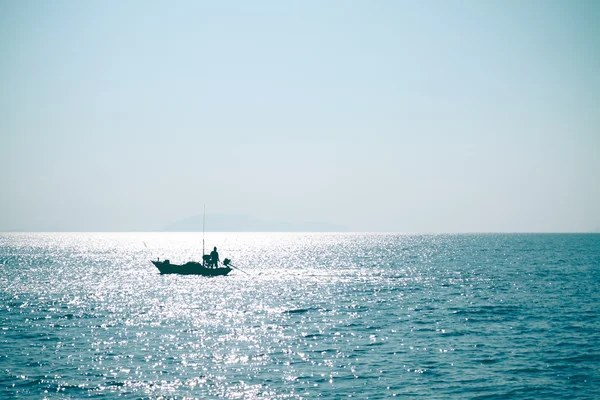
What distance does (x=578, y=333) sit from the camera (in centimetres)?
4256

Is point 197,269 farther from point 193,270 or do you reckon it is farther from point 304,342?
point 304,342

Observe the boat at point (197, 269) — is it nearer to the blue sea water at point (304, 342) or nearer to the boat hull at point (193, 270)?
the boat hull at point (193, 270)

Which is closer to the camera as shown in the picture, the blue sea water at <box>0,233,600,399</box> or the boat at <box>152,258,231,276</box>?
the blue sea water at <box>0,233,600,399</box>

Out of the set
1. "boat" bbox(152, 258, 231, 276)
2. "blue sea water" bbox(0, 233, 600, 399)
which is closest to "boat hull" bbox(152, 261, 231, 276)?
"boat" bbox(152, 258, 231, 276)

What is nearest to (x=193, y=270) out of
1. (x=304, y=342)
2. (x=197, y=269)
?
(x=197, y=269)

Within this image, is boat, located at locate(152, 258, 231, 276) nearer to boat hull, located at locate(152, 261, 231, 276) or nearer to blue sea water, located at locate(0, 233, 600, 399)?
boat hull, located at locate(152, 261, 231, 276)

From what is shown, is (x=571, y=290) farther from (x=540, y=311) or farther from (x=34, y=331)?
(x=34, y=331)

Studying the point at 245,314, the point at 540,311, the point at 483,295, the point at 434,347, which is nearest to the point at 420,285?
the point at 483,295

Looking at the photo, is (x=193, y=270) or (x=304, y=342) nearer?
(x=304, y=342)

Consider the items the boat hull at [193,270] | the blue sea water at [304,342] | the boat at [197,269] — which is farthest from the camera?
the boat hull at [193,270]

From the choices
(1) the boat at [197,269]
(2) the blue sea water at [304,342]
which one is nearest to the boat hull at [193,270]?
(1) the boat at [197,269]

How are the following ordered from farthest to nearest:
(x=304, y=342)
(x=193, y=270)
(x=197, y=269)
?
(x=193, y=270)
(x=197, y=269)
(x=304, y=342)

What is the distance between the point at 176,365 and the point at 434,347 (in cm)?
1841

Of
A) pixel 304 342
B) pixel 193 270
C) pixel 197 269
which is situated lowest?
pixel 304 342
